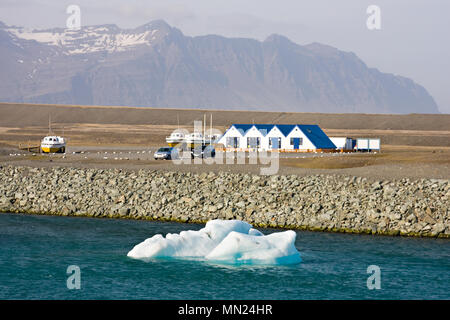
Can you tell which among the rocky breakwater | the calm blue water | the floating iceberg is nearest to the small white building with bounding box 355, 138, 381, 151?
the rocky breakwater

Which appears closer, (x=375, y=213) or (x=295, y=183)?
(x=375, y=213)

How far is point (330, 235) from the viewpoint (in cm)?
3772

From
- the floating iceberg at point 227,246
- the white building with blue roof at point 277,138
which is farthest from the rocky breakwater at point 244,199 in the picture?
the white building with blue roof at point 277,138

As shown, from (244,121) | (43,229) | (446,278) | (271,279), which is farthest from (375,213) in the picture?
(244,121)

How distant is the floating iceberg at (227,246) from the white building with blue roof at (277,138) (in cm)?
5220

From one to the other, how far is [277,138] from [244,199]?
41.8 m

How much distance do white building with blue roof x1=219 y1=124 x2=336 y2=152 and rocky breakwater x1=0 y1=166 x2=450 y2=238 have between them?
36793 mm

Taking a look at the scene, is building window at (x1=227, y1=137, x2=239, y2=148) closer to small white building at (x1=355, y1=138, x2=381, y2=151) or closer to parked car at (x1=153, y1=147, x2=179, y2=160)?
small white building at (x1=355, y1=138, x2=381, y2=151)

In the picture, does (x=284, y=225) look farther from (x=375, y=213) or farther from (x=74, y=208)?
(x=74, y=208)

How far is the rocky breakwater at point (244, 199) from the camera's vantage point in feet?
128

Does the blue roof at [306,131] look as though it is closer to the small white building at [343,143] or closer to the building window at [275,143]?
the small white building at [343,143]
